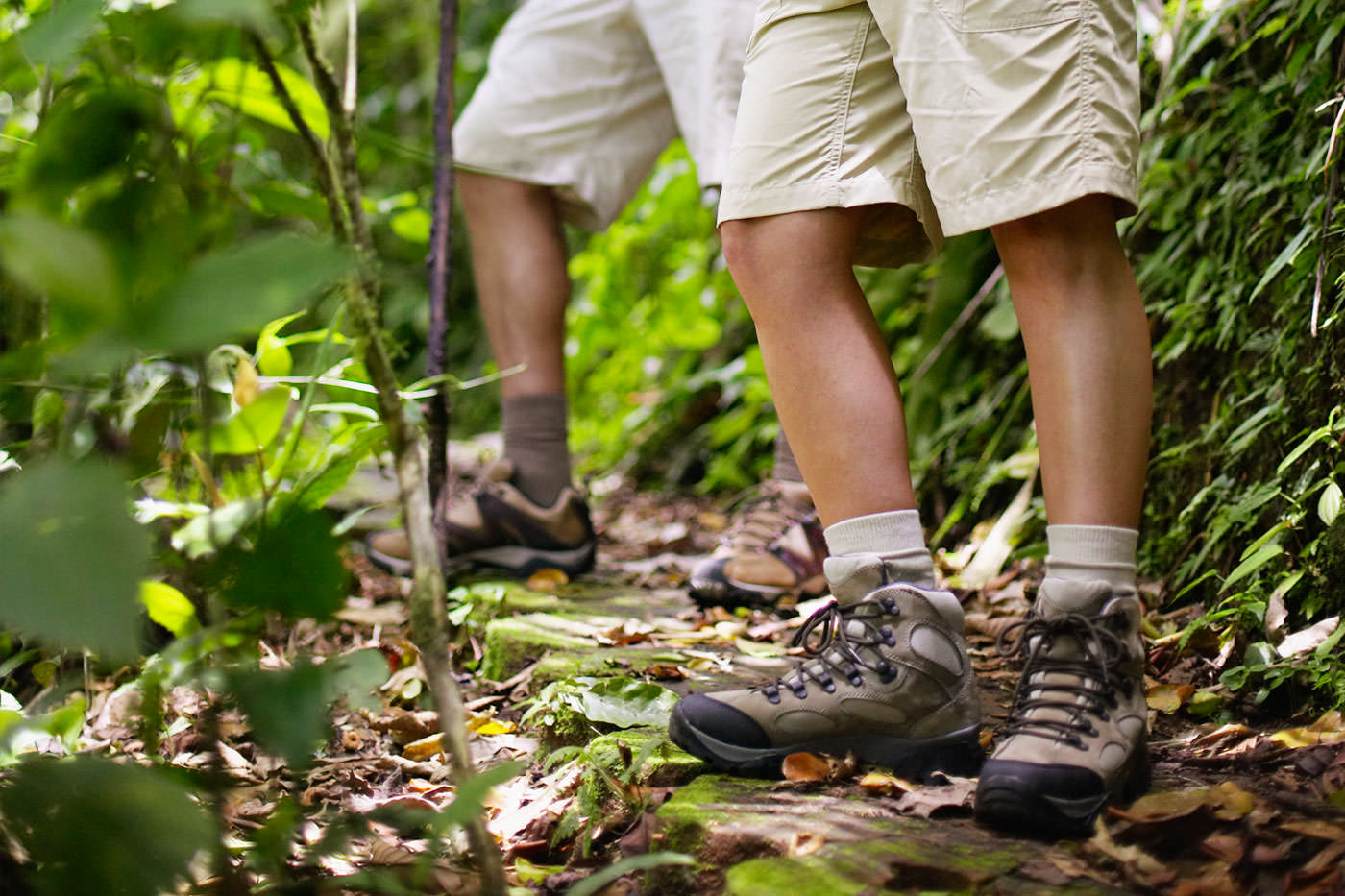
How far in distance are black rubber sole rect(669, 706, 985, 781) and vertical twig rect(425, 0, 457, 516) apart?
84cm

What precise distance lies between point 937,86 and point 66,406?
3.90 ft

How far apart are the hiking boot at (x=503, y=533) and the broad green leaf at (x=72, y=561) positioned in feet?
5.46

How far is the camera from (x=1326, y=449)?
144 centimetres

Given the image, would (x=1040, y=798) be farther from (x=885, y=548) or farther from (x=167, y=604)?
(x=167, y=604)

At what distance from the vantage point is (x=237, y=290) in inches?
23.5

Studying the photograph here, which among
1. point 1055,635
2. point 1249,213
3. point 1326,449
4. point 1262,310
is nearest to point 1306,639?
point 1326,449

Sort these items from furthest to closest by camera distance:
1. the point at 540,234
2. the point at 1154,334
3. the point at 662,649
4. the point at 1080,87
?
the point at 540,234, the point at 1154,334, the point at 662,649, the point at 1080,87

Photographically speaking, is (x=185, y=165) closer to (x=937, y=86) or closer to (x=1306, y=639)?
(x=937, y=86)

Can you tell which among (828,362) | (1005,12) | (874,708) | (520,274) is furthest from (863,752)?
(520,274)

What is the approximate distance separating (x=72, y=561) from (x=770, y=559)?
1.60 meters

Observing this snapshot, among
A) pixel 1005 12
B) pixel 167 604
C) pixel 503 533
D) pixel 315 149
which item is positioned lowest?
pixel 503 533

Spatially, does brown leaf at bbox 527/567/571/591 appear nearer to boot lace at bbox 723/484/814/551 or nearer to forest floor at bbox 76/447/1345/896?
forest floor at bbox 76/447/1345/896

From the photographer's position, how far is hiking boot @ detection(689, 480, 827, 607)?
2055 millimetres

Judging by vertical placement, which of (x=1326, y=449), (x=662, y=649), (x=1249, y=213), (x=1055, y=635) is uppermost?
(x=1249, y=213)
